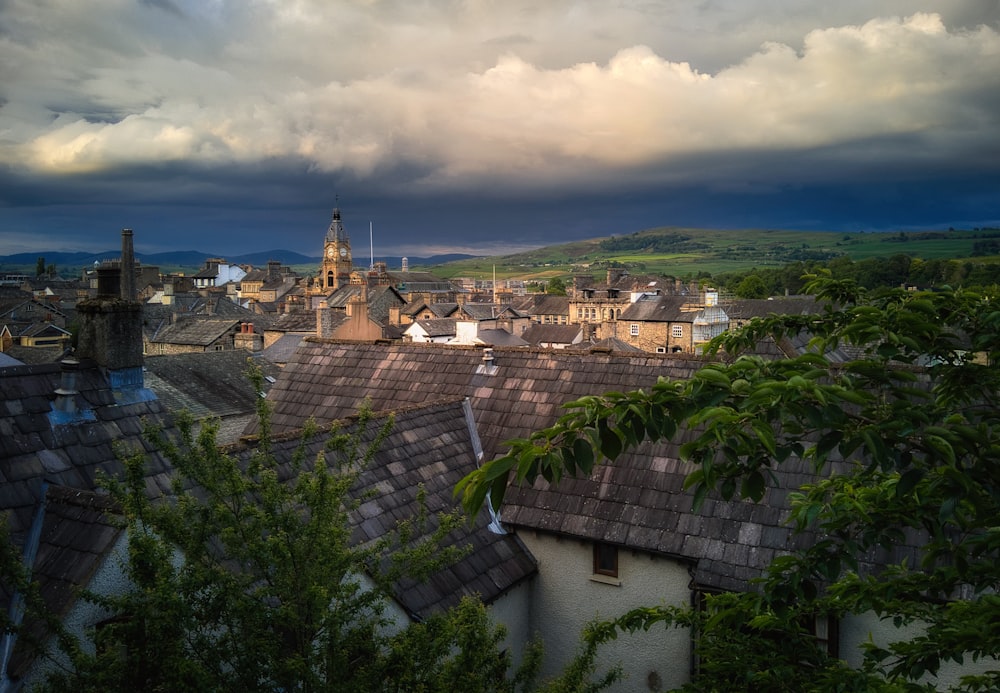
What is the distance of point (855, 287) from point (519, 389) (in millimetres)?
9487

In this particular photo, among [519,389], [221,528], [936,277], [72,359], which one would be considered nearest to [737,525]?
[519,389]

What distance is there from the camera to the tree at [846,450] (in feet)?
12.0

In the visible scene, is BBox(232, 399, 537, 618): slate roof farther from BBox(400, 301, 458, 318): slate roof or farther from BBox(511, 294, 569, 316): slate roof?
BBox(511, 294, 569, 316): slate roof

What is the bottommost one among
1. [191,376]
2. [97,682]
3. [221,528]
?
[191,376]

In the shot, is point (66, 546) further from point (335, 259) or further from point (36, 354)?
point (335, 259)

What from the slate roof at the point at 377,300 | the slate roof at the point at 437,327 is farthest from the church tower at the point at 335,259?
the slate roof at the point at 437,327

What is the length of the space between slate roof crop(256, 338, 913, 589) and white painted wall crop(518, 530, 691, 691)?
419 mm

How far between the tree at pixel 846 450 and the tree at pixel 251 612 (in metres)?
1.88

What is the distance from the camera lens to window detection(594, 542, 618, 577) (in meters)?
11.7

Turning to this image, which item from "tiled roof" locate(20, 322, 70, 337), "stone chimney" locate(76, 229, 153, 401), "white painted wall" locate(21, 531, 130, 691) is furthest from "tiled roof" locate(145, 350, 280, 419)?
"tiled roof" locate(20, 322, 70, 337)

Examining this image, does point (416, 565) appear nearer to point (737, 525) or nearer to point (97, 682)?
point (97, 682)

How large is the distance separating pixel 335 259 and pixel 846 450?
424 ft

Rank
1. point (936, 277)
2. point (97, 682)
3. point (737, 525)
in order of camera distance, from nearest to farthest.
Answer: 1. point (97, 682)
2. point (737, 525)
3. point (936, 277)

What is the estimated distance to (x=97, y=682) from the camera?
4582 mm
